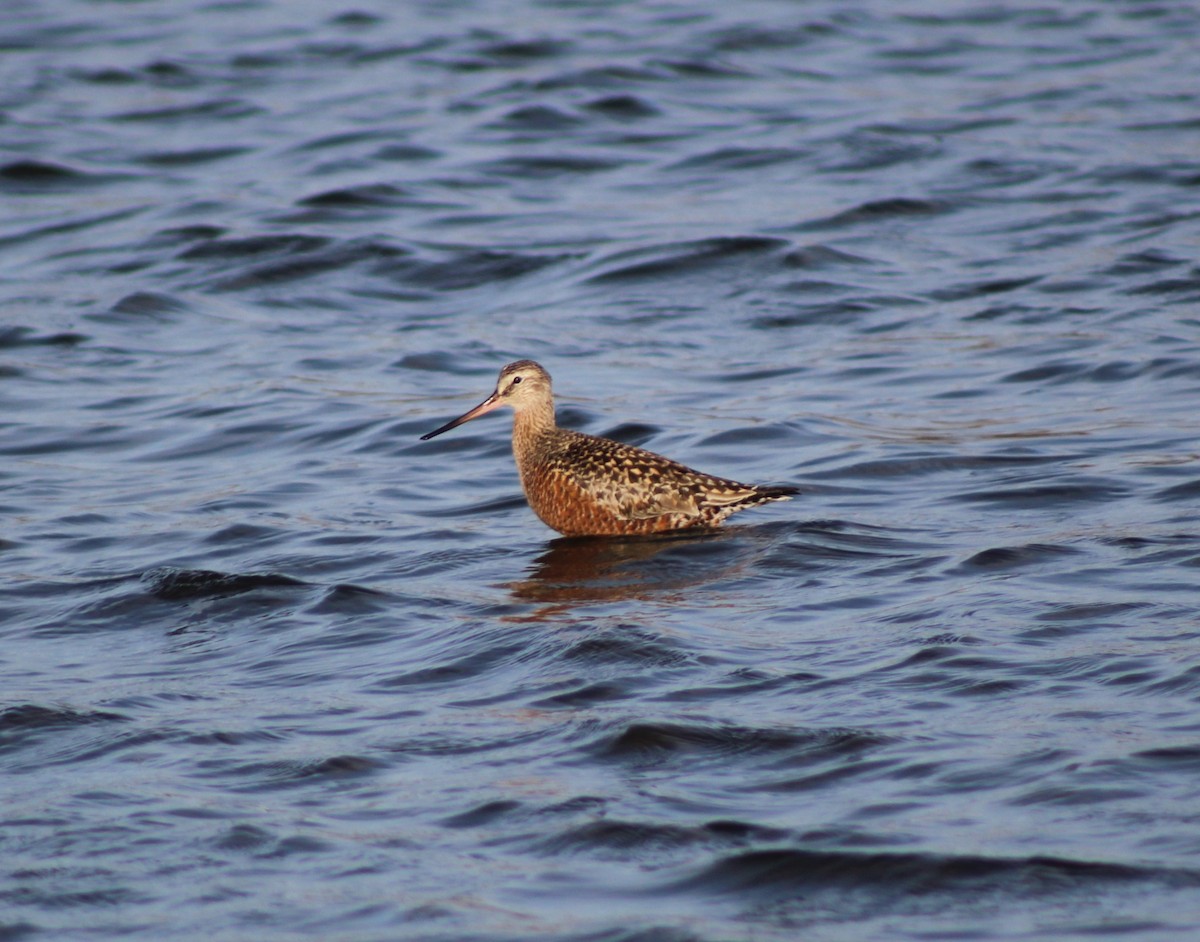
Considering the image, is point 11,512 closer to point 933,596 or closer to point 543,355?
point 543,355

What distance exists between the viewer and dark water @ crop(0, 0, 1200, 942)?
562 centimetres

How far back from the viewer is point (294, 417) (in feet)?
39.8

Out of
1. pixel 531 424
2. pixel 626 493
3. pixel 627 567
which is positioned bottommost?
pixel 627 567

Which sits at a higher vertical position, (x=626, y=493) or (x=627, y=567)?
(x=626, y=493)

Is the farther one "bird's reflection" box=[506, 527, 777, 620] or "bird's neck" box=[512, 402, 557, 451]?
"bird's neck" box=[512, 402, 557, 451]

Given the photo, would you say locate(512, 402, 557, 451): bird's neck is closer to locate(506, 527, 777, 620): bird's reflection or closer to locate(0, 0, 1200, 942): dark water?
locate(0, 0, 1200, 942): dark water

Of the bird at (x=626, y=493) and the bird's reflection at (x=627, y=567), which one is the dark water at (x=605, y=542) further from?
the bird at (x=626, y=493)

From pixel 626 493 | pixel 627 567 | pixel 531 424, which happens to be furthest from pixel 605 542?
pixel 531 424

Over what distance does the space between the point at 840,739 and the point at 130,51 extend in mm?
20269

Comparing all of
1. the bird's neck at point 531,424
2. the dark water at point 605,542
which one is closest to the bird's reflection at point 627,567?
the dark water at point 605,542

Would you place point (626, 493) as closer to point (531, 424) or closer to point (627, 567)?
point (627, 567)

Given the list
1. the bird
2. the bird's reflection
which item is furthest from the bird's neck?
the bird's reflection

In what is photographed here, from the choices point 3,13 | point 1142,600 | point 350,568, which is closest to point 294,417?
point 350,568

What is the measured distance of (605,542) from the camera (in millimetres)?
9508
